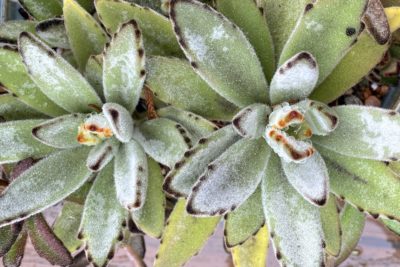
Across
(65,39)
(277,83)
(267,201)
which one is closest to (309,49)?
(277,83)

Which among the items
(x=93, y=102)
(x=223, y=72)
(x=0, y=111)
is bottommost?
(x=0, y=111)

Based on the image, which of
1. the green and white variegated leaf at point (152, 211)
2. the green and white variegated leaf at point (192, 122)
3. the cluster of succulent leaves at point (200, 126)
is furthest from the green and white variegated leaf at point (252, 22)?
the green and white variegated leaf at point (152, 211)

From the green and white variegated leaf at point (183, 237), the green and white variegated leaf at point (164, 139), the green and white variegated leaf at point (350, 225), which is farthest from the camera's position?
the green and white variegated leaf at point (350, 225)

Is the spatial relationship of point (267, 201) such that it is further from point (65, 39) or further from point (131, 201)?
point (65, 39)

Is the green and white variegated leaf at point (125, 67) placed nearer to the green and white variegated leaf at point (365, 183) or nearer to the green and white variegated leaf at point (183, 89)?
the green and white variegated leaf at point (183, 89)

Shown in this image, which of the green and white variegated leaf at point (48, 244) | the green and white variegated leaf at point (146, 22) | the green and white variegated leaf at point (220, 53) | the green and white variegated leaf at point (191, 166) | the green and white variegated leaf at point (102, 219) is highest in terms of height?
the green and white variegated leaf at point (220, 53)

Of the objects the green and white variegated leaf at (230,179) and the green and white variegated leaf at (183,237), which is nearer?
the green and white variegated leaf at (230,179)

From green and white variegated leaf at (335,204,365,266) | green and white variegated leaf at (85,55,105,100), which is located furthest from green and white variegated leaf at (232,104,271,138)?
green and white variegated leaf at (335,204,365,266)
